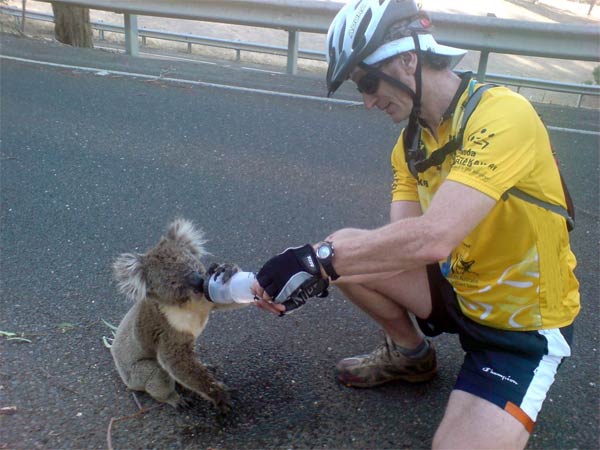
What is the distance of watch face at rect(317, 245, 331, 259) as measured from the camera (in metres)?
2.38

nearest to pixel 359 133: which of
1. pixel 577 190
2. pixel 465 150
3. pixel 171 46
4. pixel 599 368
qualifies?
pixel 577 190

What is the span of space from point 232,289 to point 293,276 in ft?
1.33

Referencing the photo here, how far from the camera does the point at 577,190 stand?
540cm

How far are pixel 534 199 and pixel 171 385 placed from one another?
6.27 feet

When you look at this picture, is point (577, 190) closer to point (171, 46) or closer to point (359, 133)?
point (359, 133)

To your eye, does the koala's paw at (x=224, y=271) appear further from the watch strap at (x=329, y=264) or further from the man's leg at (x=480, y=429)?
the man's leg at (x=480, y=429)

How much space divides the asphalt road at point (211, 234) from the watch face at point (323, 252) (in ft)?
3.04

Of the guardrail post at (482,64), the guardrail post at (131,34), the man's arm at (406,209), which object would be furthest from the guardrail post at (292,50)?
the man's arm at (406,209)

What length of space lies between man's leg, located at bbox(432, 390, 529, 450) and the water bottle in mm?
968

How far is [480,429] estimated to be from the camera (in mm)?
2334

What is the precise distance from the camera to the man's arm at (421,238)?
2.22 m

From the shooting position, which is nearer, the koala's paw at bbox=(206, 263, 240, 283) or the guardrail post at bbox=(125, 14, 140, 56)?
the koala's paw at bbox=(206, 263, 240, 283)

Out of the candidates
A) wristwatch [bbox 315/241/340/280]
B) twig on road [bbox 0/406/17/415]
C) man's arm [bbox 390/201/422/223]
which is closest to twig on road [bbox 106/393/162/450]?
twig on road [bbox 0/406/17/415]

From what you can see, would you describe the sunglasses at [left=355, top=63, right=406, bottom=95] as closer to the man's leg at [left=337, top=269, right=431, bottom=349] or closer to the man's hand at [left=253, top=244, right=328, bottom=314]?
the man's hand at [left=253, top=244, right=328, bottom=314]
